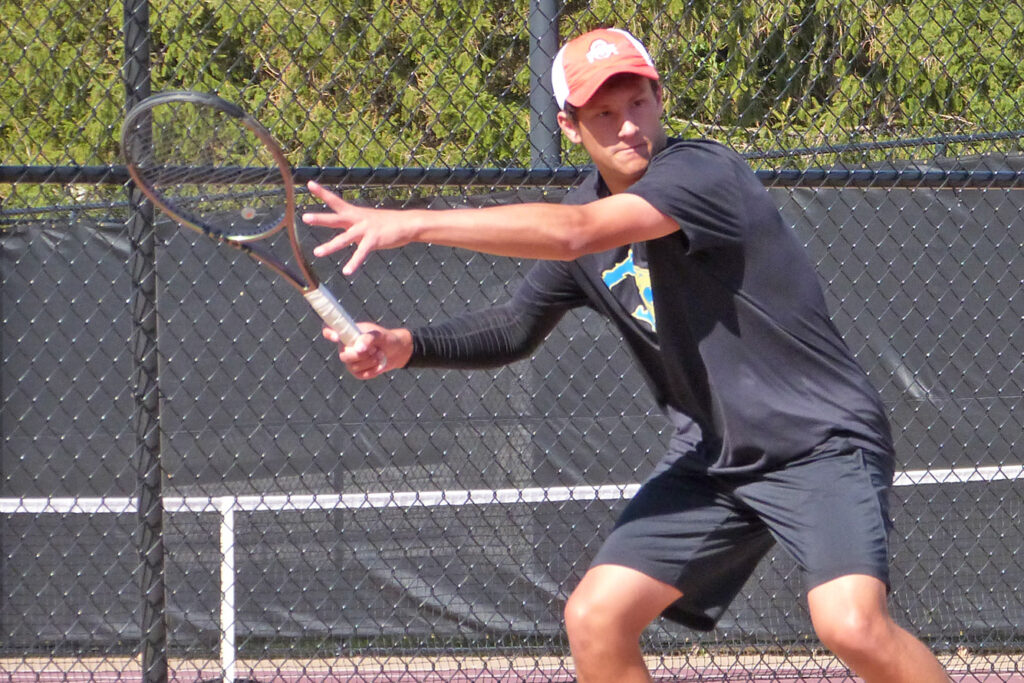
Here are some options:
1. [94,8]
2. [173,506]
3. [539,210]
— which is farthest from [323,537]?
[94,8]

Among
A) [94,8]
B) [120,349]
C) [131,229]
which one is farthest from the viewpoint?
[94,8]

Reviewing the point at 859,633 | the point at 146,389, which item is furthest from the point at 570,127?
the point at 146,389

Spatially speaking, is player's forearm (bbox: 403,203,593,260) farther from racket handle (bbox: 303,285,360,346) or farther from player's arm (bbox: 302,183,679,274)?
racket handle (bbox: 303,285,360,346)

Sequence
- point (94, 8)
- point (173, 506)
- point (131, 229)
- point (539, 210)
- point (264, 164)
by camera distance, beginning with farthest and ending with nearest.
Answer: point (94, 8) → point (173, 506) → point (131, 229) → point (264, 164) → point (539, 210)

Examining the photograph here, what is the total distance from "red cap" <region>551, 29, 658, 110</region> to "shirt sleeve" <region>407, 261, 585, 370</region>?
435 mm

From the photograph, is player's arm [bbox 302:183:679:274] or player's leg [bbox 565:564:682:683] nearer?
player's arm [bbox 302:183:679:274]

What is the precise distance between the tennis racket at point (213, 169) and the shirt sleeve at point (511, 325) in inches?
10.9

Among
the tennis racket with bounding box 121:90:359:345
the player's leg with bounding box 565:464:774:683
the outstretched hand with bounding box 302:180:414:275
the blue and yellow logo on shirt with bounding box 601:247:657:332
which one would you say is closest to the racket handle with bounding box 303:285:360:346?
the tennis racket with bounding box 121:90:359:345

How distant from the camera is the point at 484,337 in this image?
2715 millimetres

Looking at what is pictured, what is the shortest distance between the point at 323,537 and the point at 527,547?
0.73 metres

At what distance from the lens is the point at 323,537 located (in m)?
4.41

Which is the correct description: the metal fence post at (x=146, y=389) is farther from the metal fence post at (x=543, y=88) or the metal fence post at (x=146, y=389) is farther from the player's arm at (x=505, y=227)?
the player's arm at (x=505, y=227)

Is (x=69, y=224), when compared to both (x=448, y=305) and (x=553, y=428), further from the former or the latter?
(x=553, y=428)

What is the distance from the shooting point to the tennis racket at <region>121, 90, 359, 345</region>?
230 centimetres
